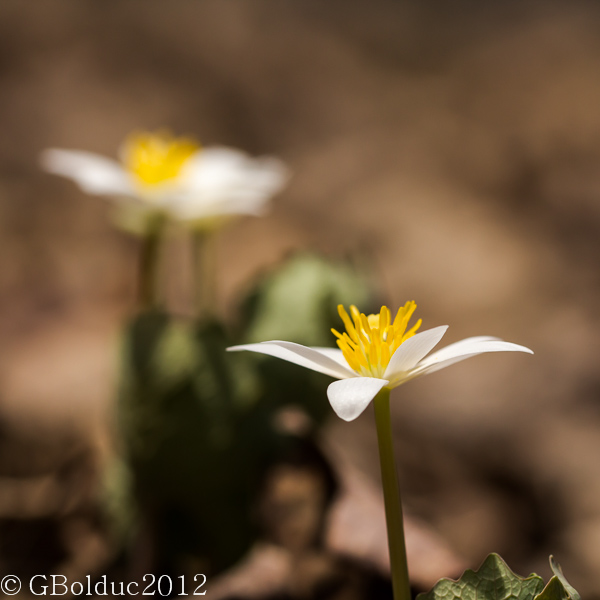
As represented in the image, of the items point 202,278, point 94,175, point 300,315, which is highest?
point 94,175

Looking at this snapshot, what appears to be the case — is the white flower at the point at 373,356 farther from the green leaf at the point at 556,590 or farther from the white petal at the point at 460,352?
the green leaf at the point at 556,590

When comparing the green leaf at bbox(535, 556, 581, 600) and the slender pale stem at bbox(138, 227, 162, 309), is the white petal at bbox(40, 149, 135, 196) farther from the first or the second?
the green leaf at bbox(535, 556, 581, 600)

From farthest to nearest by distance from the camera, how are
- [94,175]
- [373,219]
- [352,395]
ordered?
[373,219], [94,175], [352,395]

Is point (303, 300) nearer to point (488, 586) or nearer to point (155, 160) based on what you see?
point (155, 160)

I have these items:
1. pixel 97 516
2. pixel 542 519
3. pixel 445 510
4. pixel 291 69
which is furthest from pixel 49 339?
pixel 291 69
